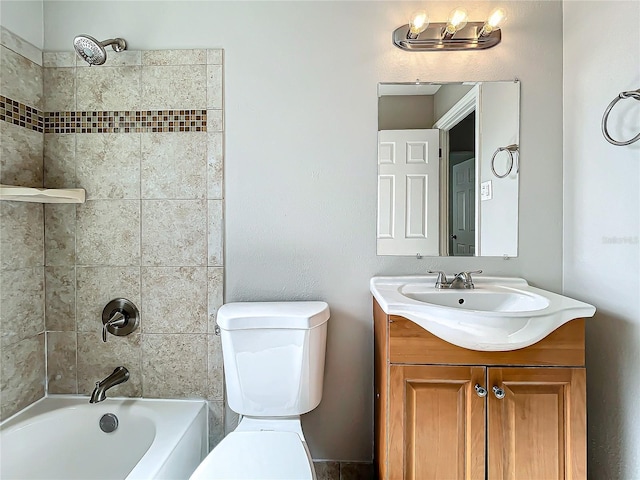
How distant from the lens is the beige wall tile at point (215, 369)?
1636mm

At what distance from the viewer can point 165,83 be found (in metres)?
1.62

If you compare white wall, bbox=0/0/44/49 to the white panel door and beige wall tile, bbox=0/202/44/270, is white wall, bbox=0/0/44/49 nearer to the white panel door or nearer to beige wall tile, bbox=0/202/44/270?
beige wall tile, bbox=0/202/44/270

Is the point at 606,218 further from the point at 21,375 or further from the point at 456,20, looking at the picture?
the point at 21,375

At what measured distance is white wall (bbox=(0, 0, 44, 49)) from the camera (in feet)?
4.82

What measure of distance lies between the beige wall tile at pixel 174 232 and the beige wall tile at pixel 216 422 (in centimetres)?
63

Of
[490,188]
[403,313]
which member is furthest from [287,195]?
[490,188]

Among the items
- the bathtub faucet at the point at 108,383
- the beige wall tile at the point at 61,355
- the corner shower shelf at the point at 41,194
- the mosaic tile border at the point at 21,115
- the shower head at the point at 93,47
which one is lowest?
the bathtub faucet at the point at 108,383

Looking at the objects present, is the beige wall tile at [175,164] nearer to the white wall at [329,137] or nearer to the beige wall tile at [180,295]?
Result: the white wall at [329,137]

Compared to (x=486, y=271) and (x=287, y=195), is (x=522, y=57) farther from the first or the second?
(x=287, y=195)

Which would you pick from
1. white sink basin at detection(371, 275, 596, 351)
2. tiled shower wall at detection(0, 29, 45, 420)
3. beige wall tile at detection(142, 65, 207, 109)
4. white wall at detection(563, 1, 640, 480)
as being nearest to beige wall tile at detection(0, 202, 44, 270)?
tiled shower wall at detection(0, 29, 45, 420)

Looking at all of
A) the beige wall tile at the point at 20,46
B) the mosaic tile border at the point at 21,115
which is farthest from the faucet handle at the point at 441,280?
the beige wall tile at the point at 20,46

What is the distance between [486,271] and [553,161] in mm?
547

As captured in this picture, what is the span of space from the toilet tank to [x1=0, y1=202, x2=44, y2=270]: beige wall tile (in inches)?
34.7

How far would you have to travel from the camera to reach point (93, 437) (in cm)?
153
